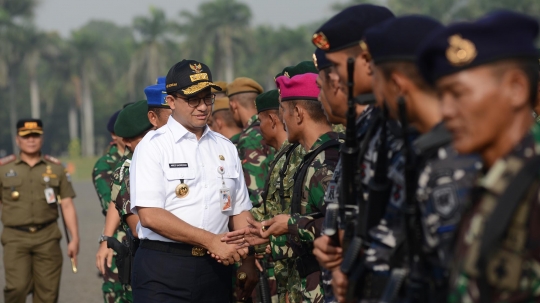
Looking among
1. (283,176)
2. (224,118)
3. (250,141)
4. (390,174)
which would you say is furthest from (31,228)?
(390,174)

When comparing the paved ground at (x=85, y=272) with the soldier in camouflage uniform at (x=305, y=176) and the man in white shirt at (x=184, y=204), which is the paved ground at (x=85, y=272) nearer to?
the man in white shirt at (x=184, y=204)

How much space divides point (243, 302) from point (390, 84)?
144 inches

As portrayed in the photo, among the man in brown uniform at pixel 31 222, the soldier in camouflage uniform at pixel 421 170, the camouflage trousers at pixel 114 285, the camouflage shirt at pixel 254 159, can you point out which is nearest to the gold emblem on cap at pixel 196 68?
the camouflage shirt at pixel 254 159

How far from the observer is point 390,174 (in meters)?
3.07

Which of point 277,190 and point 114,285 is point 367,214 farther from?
point 114,285

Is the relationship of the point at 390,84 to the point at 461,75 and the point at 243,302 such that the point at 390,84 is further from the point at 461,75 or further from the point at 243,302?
the point at 243,302

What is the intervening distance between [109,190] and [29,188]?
5.39 ft

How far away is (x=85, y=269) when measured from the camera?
13.8m

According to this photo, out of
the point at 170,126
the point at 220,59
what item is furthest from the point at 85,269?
the point at 220,59

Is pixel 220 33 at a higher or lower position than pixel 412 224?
higher

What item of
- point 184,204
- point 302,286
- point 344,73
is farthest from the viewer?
point 302,286

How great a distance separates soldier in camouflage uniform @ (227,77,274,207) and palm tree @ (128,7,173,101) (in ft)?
231

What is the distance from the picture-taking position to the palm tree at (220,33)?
7931 centimetres

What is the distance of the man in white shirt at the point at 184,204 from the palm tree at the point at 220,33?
73.1 metres
